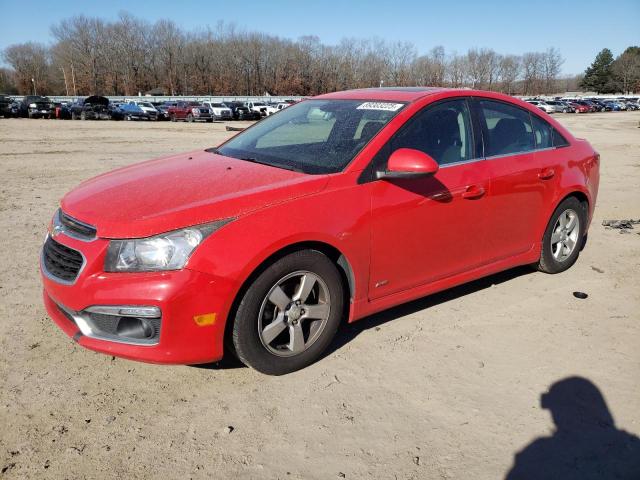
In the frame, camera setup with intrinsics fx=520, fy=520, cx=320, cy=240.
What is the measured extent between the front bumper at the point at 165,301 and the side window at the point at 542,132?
3157 millimetres

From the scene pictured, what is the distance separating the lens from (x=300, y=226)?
2.97 metres

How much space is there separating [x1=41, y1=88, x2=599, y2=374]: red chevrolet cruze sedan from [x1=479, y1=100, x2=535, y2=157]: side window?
15 mm

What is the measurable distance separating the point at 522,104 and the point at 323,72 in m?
112

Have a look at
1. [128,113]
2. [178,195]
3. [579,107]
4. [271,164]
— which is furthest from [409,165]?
[579,107]

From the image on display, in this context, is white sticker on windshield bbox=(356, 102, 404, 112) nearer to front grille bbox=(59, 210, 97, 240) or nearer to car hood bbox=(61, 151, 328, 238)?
car hood bbox=(61, 151, 328, 238)

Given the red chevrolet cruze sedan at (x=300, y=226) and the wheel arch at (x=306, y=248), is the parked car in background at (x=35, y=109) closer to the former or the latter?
the red chevrolet cruze sedan at (x=300, y=226)

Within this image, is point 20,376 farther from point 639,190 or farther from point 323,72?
point 323,72

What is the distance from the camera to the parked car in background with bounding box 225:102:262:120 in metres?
41.3

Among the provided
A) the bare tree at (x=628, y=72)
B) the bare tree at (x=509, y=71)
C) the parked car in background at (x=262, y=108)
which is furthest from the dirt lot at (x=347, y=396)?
the bare tree at (x=628, y=72)

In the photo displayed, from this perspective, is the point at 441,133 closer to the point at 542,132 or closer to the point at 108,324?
the point at 542,132

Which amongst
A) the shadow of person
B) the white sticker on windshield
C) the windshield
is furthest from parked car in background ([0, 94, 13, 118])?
the shadow of person

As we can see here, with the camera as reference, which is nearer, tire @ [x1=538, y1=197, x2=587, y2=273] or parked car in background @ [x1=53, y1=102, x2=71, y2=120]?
tire @ [x1=538, y1=197, x2=587, y2=273]

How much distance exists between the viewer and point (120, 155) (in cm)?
1469

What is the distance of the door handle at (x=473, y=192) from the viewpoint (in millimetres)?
3763
